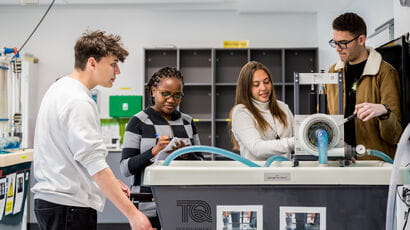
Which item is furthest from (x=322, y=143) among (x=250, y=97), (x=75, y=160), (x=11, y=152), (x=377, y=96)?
(x=11, y=152)

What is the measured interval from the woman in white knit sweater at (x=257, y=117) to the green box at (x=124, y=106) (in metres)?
3.02

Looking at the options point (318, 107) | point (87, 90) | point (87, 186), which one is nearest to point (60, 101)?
point (87, 90)

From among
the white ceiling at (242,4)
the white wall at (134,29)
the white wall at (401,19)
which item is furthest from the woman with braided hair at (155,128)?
the white wall at (134,29)

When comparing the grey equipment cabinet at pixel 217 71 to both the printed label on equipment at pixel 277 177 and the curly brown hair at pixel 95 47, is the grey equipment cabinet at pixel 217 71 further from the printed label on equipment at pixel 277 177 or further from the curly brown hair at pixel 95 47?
the printed label on equipment at pixel 277 177

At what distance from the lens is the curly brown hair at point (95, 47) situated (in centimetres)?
146

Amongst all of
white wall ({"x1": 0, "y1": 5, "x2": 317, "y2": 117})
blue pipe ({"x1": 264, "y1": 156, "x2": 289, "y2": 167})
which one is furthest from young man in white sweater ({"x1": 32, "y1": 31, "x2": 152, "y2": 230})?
white wall ({"x1": 0, "y1": 5, "x2": 317, "y2": 117})

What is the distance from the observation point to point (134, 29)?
513 cm

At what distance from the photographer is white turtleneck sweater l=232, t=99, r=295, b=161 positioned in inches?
54.9

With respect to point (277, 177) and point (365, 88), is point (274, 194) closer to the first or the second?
point (277, 177)

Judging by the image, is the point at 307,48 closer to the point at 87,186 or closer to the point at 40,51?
the point at 40,51

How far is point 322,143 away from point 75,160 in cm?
82

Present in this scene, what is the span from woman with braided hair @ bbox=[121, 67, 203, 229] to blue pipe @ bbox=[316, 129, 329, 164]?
2.41 ft

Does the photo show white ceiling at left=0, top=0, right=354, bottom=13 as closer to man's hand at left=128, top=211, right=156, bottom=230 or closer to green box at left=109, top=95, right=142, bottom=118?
green box at left=109, top=95, right=142, bottom=118

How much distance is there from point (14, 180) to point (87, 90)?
133cm
